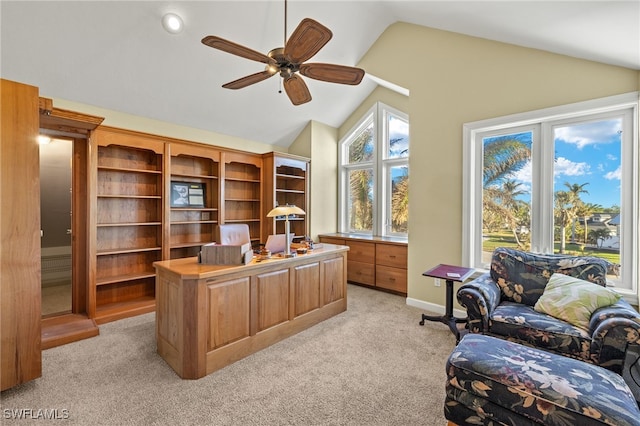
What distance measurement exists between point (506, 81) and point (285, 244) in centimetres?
293

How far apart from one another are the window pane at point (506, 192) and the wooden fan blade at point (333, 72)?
77.5 inches

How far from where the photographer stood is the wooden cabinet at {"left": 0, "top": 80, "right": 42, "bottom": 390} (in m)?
1.90

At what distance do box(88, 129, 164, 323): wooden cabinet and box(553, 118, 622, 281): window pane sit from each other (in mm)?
4626

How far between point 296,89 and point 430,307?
118 inches

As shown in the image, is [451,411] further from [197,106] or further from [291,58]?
[197,106]

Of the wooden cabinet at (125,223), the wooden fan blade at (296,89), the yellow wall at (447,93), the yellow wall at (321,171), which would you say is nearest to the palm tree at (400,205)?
the yellow wall at (447,93)

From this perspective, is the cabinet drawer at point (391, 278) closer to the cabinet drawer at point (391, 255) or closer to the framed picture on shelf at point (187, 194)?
the cabinet drawer at point (391, 255)

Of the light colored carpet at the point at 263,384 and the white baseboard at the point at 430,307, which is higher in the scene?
the white baseboard at the point at 430,307

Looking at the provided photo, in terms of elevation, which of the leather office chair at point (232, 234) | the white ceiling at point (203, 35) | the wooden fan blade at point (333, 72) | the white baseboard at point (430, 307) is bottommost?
the white baseboard at point (430, 307)

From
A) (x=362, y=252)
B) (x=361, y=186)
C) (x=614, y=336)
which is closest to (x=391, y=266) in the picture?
(x=362, y=252)

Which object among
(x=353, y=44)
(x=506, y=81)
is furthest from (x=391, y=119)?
(x=506, y=81)

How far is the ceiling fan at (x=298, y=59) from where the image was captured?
5.93ft

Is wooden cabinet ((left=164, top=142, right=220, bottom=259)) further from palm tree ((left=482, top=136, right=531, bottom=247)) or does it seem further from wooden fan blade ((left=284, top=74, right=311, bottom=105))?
palm tree ((left=482, top=136, right=531, bottom=247))

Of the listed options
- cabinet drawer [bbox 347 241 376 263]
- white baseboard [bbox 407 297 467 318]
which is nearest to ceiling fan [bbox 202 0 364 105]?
cabinet drawer [bbox 347 241 376 263]
